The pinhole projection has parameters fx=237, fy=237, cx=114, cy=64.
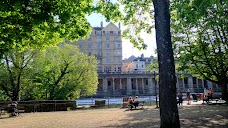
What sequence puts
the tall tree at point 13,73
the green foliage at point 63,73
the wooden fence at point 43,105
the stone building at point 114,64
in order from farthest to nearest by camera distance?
the stone building at point 114,64
the green foliage at point 63,73
the tall tree at point 13,73
the wooden fence at point 43,105

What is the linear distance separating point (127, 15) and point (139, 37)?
1.31 meters

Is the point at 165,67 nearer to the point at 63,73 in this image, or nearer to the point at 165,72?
the point at 165,72

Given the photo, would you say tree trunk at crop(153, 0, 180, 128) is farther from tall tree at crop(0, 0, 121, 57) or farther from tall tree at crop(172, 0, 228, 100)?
tall tree at crop(172, 0, 228, 100)

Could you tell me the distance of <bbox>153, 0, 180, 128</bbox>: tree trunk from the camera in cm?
680

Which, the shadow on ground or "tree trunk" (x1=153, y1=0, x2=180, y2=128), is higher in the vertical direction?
"tree trunk" (x1=153, y1=0, x2=180, y2=128)

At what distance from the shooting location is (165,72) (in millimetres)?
6988

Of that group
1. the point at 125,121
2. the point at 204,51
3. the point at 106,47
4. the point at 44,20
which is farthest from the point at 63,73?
the point at 106,47

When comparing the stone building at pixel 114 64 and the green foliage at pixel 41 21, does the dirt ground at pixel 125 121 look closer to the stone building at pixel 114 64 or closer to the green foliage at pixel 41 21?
the green foliage at pixel 41 21

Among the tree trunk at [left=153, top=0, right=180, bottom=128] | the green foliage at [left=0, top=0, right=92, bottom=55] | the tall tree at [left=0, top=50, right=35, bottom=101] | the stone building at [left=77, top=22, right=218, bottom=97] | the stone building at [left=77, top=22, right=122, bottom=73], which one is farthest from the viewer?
the stone building at [left=77, top=22, right=122, bottom=73]

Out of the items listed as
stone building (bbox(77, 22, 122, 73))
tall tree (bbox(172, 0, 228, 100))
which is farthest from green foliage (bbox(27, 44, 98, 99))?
stone building (bbox(77, 22, 122, 73))

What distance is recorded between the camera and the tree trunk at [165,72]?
22.3 feet

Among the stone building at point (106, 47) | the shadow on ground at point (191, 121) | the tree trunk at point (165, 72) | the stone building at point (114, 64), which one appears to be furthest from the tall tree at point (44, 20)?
the stone building at point (106, 47)

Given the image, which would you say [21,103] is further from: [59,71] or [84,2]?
[84,2]

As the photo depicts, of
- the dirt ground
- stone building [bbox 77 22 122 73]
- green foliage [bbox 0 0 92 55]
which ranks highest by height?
stone building [bbox 77 22 122 73]
